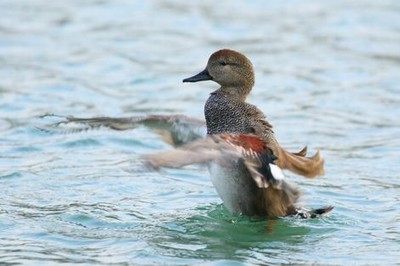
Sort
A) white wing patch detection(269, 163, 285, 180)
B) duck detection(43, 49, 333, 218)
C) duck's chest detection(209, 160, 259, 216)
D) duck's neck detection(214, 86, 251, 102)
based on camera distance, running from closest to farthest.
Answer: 1. duck detection(43, 49, 333, 218)
2. white wing patch detection(269, 163, 285, 180)
3. duck's chest detection(209, 160, 259, 216)
4. duck's neck detection(214, 86, 251, 102)

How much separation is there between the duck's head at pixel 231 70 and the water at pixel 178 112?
3.16 ft

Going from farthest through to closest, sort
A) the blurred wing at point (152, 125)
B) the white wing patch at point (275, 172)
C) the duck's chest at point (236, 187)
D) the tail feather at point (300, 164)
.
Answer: the blurred wing at point (152, 125) < the duck's chest at point (236, 187) < the tail feather at point (300, 164) < the white wing patch at point (275, 172)

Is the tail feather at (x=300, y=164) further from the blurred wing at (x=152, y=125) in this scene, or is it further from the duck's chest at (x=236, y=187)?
the blurred wing at (x=152, y=125)

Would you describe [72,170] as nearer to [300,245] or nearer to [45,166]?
[45,166]

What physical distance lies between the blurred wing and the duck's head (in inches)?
14.6

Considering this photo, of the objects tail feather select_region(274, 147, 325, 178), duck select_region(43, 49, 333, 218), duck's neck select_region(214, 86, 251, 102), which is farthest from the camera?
duck's neck select_region(214, 86, 251, 102)

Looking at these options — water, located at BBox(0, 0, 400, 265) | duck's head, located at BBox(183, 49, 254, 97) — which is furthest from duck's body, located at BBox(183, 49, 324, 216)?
water, located at BBox(0, 0, 400, 265)

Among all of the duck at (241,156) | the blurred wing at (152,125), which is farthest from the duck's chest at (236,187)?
the blurred wing at (152,125)

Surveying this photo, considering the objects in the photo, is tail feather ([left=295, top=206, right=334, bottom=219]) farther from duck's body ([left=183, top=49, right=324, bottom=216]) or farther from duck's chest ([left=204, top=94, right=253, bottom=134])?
duck's chest ([left=204, top=94, right=253, bottom=134])

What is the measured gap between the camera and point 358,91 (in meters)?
13.3

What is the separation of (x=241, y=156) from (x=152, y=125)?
1264mm

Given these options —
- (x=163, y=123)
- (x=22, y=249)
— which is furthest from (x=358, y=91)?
(x=22, y=249)

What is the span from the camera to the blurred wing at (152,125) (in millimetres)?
8336

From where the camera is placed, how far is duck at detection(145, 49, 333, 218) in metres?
7.43
